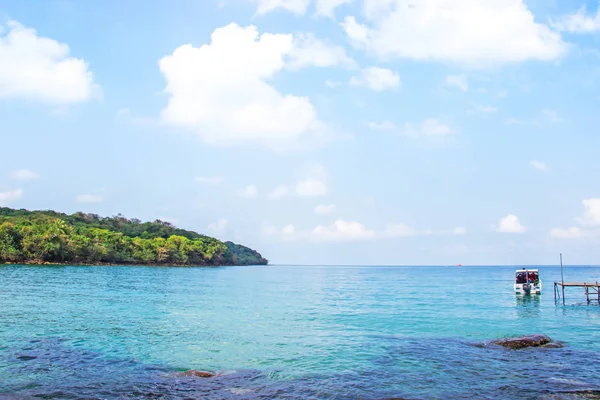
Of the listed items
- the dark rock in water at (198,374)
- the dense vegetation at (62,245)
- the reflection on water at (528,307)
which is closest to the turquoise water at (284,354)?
the dark rock in water at (198,374)

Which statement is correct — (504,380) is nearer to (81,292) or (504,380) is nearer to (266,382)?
(266,382)

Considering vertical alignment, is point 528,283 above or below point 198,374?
above

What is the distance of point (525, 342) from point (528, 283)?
45127 millimetres

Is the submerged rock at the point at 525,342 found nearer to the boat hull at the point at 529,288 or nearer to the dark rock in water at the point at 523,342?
the dark rock in water at the point at 523,342

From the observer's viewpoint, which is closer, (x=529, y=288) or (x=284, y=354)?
(x=284, y=354)

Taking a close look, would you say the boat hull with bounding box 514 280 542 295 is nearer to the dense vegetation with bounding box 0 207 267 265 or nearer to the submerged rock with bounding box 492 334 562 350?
the submerged rock with bounding box 492 334 562 350

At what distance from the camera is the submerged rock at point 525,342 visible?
25.3 metres

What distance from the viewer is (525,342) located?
83.8ft

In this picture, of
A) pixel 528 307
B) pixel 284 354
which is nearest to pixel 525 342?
pixel 284 354

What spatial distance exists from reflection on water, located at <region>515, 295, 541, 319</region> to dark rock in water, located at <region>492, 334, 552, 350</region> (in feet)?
55.3

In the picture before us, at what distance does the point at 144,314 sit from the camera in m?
38.8

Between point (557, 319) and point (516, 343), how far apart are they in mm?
18468

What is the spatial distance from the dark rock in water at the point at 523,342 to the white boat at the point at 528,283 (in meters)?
43.0

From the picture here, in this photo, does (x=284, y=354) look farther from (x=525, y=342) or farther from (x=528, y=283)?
(x=528, y=283)
